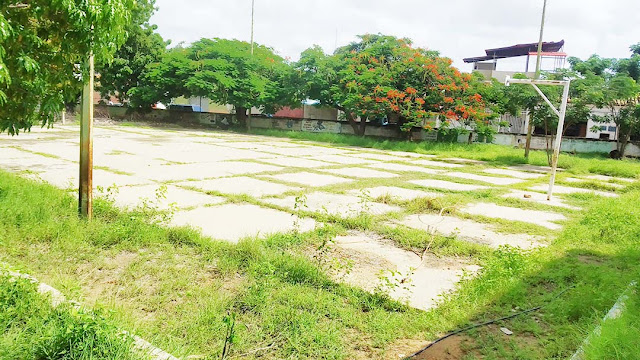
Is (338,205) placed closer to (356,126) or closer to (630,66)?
(356,126)

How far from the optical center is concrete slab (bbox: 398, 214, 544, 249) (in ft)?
16.9

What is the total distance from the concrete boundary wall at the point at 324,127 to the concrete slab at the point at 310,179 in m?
11.7

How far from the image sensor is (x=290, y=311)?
298 centimetres

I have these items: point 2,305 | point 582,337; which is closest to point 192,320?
point 2,305

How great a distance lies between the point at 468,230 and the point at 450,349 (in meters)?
3.06

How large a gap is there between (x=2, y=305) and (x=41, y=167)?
6523 mm

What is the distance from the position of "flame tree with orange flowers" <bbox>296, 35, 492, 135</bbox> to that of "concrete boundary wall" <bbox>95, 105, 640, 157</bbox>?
2.86ft

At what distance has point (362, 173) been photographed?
10.4 m

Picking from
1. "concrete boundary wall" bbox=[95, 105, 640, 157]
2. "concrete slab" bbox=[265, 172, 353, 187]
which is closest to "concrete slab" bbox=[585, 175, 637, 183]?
"concrete slab" bbox=[265, 172, 353, 187]

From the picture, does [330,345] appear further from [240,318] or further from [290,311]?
[240,318]

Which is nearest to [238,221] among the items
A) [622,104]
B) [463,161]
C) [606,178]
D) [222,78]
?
[606,178]

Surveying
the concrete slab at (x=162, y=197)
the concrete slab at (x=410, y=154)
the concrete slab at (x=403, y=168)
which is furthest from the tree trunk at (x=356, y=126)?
the concrete slab at (x=162, y=197)

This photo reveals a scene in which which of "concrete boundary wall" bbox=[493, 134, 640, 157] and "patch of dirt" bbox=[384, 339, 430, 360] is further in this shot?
"concrete boundary wall" bbox=[493, 134, 640, 157]

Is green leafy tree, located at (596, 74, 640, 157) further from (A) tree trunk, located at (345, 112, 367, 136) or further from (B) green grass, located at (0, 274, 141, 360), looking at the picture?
(B) green grass, located at (0, 274, 141, 360)
